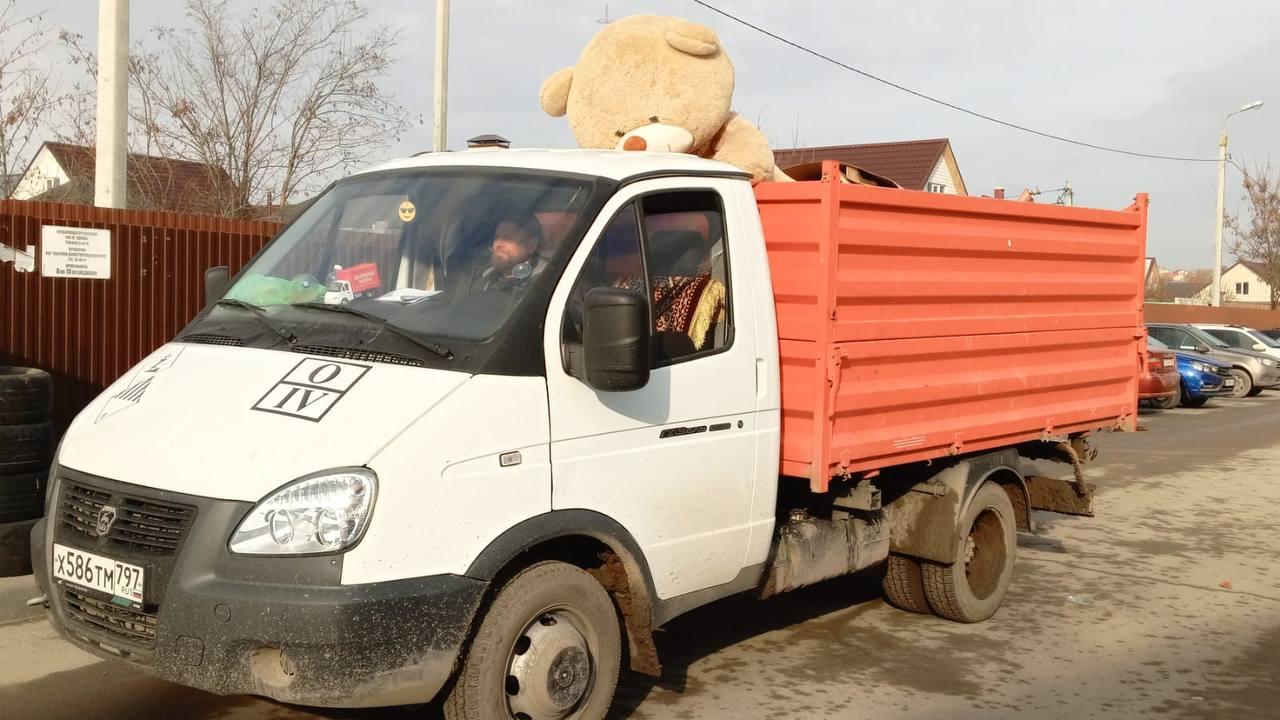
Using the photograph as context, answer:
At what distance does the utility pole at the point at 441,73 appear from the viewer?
13.6 metres

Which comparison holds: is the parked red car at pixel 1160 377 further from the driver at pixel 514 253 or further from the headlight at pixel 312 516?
the headlight at pixel 312 516

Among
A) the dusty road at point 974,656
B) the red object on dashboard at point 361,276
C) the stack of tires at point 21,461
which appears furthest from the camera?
the stack of tires at point 21,461

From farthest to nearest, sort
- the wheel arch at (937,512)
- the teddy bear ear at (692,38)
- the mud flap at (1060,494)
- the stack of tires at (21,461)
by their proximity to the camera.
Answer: the mud flap at (1060,494) → the teddy bear ear at (692,38) → the stack of tires at (21,461) → the wheel arch at (937,512)

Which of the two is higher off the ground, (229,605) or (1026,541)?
(229,605)

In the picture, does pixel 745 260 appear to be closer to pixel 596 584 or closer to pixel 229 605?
pixel 596 584

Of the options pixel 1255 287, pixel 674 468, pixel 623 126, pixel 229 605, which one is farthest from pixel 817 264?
pixel 1255 287

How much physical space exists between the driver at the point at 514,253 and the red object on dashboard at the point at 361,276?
1.44 ft

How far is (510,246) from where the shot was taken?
14.5 feet

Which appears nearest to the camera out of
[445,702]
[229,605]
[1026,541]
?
[229,605]

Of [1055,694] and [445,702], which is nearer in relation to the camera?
[445,702]

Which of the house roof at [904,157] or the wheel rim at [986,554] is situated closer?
the wheel rim at [986,554]

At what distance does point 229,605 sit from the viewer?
3.60m

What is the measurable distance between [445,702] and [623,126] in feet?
12.6

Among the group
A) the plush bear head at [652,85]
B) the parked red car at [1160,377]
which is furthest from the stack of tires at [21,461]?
the parked red car at [1160,377]
